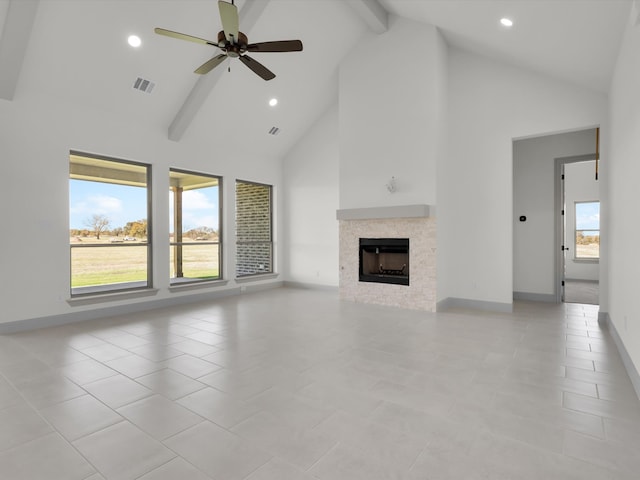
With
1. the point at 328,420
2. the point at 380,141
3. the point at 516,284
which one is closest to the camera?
the point at 328,420

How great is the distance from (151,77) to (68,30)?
1.11 m

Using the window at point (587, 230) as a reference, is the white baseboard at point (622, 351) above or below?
below

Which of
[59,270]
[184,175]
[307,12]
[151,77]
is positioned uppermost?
[307,12]

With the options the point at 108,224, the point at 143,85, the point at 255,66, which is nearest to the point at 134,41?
the point at 143,85

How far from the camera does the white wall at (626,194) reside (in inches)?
114

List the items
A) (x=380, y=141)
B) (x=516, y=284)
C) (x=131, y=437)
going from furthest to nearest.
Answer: (x=516, y=284)
(x=380, y=141)
(x=131, y=437)

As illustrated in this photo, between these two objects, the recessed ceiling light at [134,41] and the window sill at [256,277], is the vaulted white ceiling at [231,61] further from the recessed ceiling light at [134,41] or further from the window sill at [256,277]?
the window sill at [256,277]

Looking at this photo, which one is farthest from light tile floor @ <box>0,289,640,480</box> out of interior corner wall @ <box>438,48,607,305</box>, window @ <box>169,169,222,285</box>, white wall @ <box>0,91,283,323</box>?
window @ <box>169,169,222,285</box>

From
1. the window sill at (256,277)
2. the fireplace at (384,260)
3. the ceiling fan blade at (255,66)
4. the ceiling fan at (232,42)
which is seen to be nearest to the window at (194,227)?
the window sill at (256,277)

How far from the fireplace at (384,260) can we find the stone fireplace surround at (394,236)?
8 cm

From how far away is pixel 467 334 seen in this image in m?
4.37

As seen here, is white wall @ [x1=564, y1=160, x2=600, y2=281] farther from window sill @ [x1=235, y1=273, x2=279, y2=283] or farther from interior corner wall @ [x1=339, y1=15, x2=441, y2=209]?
window sill @ [x1=235, y1=273, x2=279, y2=283]

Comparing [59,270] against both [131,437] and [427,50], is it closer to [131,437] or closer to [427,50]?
[131,437]

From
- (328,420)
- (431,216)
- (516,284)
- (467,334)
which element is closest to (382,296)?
(431,216)
